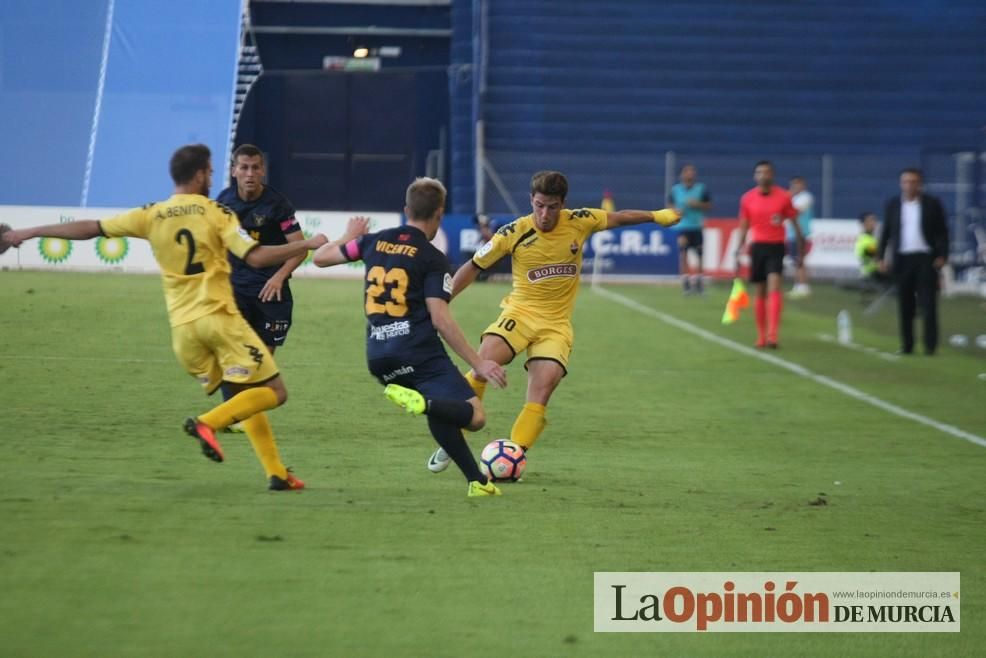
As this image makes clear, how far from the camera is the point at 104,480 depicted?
8.28 meters

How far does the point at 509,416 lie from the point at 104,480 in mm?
4601

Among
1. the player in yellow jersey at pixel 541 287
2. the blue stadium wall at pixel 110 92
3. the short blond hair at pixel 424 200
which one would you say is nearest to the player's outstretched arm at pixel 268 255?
the short blond hair at pixel 424 200

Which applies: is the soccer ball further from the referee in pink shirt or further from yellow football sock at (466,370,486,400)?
the referee in pink shirt

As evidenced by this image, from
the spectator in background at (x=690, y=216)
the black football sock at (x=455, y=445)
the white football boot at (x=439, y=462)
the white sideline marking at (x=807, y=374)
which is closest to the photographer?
the black football sock at (x=455, y=445)

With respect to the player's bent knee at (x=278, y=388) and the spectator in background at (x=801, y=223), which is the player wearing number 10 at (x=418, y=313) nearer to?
the player's bent knee at (x=278, y=388)

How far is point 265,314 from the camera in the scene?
1115cm

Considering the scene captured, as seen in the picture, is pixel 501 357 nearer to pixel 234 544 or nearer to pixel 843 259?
pixel 234 544

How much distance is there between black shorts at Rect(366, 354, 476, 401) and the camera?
8.07m

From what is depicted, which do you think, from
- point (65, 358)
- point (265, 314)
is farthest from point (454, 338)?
point (65, 358)

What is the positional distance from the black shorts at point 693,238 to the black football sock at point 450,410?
20232 millimetres

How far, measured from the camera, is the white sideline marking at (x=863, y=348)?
58.9 feet

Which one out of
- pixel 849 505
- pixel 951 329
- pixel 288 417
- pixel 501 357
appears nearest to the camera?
pixel 849 505

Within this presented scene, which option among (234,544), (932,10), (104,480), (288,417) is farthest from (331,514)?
(932,10)

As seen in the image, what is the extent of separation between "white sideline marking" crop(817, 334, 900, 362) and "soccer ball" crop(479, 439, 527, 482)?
9.85 meters
